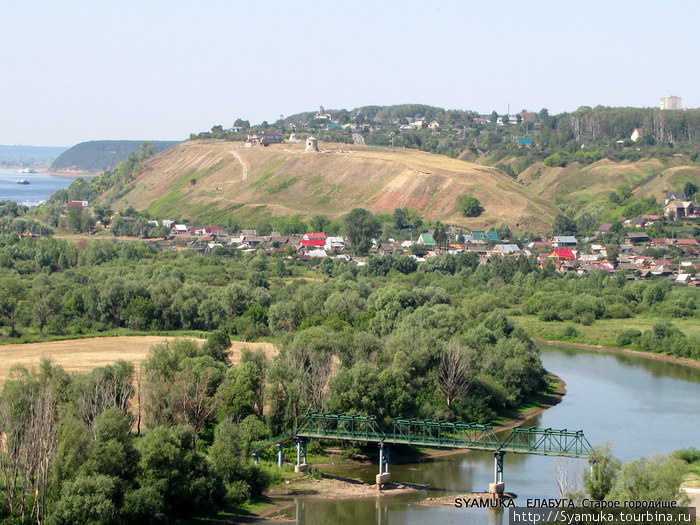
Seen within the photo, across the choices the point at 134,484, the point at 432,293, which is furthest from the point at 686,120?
the point at 134,484

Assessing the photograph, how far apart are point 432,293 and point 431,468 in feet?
69.1

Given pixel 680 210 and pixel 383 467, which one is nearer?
pixel 383 467

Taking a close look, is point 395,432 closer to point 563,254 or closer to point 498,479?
point 498,479

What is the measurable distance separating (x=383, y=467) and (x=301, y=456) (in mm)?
2453

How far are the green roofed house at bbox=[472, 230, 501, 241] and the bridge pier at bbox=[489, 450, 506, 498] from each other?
5962 cm

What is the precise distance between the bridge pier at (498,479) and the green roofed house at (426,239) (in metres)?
57.1

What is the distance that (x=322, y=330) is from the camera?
39500 millimetres

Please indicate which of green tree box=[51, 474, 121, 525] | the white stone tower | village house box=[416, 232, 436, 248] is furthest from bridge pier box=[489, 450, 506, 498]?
the white stone tower

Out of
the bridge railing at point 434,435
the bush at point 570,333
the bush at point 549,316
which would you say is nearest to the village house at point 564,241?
the bush at point 549,316

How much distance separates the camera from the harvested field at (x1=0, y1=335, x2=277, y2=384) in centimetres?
4350

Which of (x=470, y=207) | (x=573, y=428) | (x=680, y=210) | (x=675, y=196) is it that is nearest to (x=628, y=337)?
(x=573, y=428)

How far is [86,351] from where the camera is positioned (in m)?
46.9

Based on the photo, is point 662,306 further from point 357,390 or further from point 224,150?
point 224,150

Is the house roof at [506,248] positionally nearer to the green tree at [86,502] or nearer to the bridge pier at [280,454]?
the bridge pier at [280,454]
